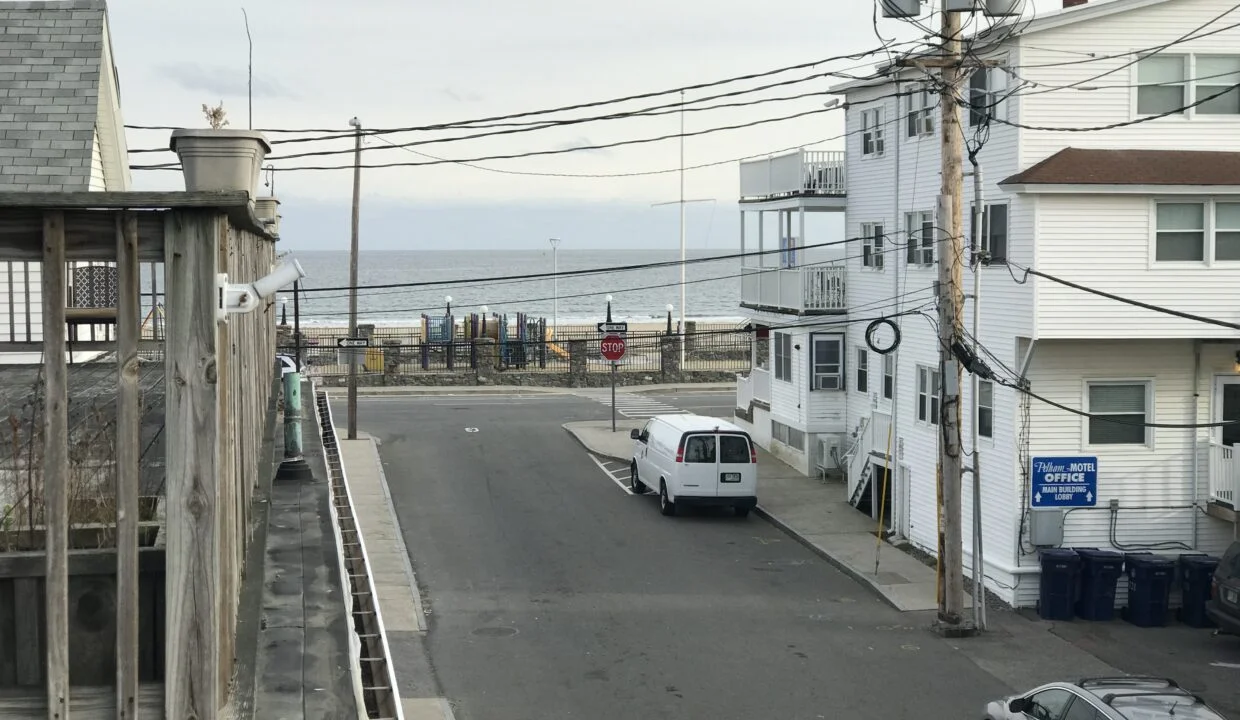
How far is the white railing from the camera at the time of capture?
20.3m

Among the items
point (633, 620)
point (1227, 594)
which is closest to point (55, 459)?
point (633, 620)

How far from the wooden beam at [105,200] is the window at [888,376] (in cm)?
2219

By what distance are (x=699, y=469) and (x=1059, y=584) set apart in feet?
27.5

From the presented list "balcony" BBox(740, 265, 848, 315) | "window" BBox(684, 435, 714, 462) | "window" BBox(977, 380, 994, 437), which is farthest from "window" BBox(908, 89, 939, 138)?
"window" BBox(684, 435, 714, 462)

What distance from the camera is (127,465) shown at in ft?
15.9

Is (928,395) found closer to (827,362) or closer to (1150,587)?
(827,362)

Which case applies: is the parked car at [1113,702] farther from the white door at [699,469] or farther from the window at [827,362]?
the window at [827,362]

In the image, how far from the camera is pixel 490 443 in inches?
1393

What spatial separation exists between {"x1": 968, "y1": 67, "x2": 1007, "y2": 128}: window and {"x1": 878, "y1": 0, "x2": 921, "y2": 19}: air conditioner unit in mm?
2820

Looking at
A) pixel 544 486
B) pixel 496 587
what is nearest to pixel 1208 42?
pixel 496 587

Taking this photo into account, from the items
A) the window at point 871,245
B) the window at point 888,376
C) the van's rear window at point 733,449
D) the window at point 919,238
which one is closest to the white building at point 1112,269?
the window at point 919,238

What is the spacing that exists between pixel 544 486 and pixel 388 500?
3.93 m

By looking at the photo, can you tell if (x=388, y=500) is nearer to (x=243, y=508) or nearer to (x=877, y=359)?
(x=877, y=359)

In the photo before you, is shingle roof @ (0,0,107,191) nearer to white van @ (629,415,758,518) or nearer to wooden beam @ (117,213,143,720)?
wooden beam @ (117,213,143,720)
